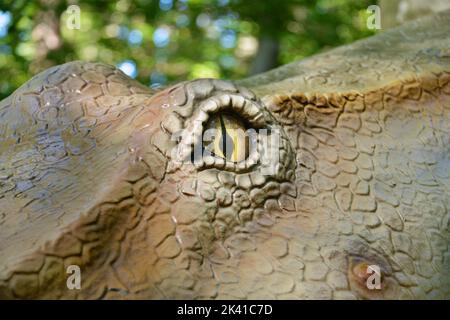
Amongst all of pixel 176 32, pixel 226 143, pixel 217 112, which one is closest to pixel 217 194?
pixel 226 143

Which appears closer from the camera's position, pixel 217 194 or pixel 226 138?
pixel 217 194

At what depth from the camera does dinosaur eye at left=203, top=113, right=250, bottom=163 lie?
2578mm

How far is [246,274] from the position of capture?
236cm

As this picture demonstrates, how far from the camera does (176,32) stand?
1157 centimetres

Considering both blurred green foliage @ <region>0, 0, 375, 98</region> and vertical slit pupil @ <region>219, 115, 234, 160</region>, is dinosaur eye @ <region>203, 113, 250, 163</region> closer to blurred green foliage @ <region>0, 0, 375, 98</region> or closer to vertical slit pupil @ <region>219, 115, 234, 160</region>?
vertical slit pupil @ <region>219, 115, 234, 160</region>

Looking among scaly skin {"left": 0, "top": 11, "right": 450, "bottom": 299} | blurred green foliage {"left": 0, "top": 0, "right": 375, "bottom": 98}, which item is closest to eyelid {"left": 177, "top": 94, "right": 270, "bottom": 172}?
scaly skin {"left": 0, "top": 11, "right": 450, "bottom": 299}

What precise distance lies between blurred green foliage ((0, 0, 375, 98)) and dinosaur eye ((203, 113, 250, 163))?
12.2ft

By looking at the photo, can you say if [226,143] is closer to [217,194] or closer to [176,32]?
[217,194]

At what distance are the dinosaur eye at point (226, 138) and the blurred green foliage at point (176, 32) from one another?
3708 millimetres

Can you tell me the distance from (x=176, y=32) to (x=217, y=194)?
936 cm

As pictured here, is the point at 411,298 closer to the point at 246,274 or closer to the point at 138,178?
the point at 246,274

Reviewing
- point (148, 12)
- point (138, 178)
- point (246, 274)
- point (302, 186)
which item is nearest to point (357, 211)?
point (302, 186)

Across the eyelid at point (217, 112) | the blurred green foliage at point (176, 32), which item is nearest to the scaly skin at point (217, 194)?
the eyelid at point (217, 112)

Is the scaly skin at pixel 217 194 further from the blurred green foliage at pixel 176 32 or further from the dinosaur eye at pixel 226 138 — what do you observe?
the blurred green foliage at pixel 176 32
